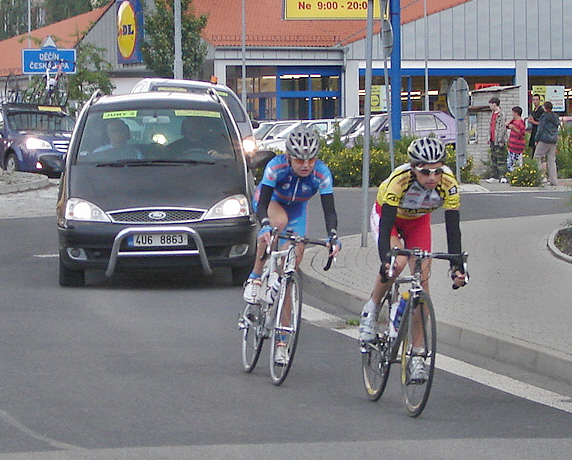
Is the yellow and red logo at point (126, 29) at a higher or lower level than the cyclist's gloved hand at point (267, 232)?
higher

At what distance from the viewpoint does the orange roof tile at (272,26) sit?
194 feet

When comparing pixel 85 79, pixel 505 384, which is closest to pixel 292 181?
pixel 505 384

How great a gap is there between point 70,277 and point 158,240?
3.43 ft

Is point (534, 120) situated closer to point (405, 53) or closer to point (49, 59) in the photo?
point (49, 59)

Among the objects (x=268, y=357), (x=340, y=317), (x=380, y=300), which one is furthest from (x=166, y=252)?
(x=380, y=300)

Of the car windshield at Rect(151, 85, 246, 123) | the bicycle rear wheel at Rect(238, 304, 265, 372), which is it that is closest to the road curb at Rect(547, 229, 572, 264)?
the bicycle rear wheel at Rect(238, 304, 265, 372)

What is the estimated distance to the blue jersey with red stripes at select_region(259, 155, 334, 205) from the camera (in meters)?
7.88

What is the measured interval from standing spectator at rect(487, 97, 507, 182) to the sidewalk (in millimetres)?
10004

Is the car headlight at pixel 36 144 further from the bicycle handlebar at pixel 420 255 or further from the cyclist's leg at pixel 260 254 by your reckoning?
the bicycle handlebar at pixel 420 255

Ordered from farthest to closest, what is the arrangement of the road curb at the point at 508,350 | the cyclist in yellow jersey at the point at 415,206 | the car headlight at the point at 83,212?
the car headlight at the point at 83,212
the road curb at the point at 508,350
the cyclist in yellow jersey at the point at 415,206

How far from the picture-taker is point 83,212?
448 inches

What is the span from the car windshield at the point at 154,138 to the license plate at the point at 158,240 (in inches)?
39.8

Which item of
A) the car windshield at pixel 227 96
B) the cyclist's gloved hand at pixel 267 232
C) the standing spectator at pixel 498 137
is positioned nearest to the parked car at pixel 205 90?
the car windshield at pixel 227 96

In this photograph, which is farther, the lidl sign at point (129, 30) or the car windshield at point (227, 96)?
the lidl sign at point (129, 30)
